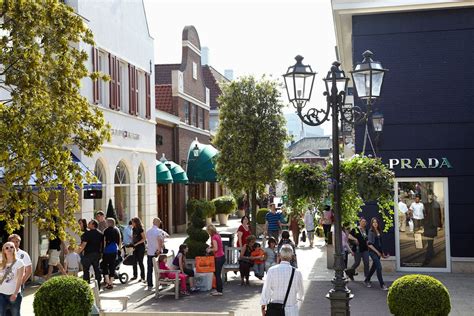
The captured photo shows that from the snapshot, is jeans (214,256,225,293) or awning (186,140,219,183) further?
awning (186,140,219,183)

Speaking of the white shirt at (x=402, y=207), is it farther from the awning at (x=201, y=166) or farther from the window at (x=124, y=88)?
the awning at (x=201, y=166)

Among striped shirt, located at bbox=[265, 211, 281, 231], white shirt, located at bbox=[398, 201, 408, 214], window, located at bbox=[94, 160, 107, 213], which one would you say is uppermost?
window, located at bbox=[94, 160, 107, 213]

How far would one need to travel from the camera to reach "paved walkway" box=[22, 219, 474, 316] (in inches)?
508

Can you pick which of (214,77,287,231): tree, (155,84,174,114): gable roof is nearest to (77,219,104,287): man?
(214,77,287,231): tree

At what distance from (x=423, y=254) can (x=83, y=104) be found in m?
11.0

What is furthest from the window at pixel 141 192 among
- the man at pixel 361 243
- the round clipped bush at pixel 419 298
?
the round clipped bush at pixel 419 298

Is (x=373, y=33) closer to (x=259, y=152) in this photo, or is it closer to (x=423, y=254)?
(x=423, y=254)

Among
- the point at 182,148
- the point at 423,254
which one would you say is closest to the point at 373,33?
the point at 423,254

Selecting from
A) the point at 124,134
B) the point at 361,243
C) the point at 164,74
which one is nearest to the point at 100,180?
the point at 124,134

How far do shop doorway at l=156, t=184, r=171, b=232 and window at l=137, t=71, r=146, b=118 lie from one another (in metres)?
6.08

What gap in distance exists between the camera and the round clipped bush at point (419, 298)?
9031 millimetres

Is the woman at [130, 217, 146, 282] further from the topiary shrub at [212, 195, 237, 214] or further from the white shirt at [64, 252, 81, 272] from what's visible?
the topiary shrub at [212, 195, 237, 214]

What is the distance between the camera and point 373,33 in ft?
59.5

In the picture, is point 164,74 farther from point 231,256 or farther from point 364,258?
point 364,258
